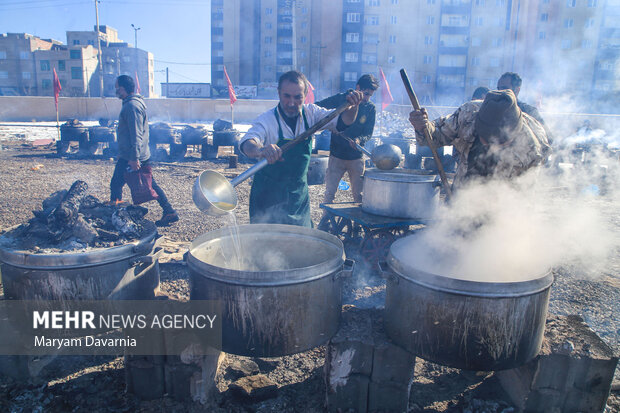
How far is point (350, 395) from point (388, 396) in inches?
A: 9.1

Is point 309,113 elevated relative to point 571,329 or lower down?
elevated

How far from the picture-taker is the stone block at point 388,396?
7.63 feet

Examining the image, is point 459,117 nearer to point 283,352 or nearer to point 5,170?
point 283,352

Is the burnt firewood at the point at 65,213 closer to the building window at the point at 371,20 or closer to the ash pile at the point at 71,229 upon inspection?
the ash pile at the point at 71,229

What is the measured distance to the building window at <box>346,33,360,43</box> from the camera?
155ft

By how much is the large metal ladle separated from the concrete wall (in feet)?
73.6

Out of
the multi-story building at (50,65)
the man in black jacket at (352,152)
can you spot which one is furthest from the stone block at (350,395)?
the multi-story building at (50,65)

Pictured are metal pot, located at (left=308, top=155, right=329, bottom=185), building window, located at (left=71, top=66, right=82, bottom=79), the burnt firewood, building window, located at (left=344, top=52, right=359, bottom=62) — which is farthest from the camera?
building window, located at (left=71, top=66, right=82, bottom=79)

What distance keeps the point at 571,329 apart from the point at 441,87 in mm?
48702

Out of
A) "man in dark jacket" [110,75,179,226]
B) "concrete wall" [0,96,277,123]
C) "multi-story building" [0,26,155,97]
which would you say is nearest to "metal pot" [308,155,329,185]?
"man in dark jacket" [110,75,179,226]

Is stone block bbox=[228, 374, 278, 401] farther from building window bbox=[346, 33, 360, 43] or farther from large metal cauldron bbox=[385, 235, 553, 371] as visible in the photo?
building window bbox=[346, 33, 360, 43]

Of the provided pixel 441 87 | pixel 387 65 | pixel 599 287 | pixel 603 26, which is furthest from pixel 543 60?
pixel 599 287

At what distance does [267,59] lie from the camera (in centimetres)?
5172

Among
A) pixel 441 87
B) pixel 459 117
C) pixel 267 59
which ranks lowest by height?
pixel 459 117
